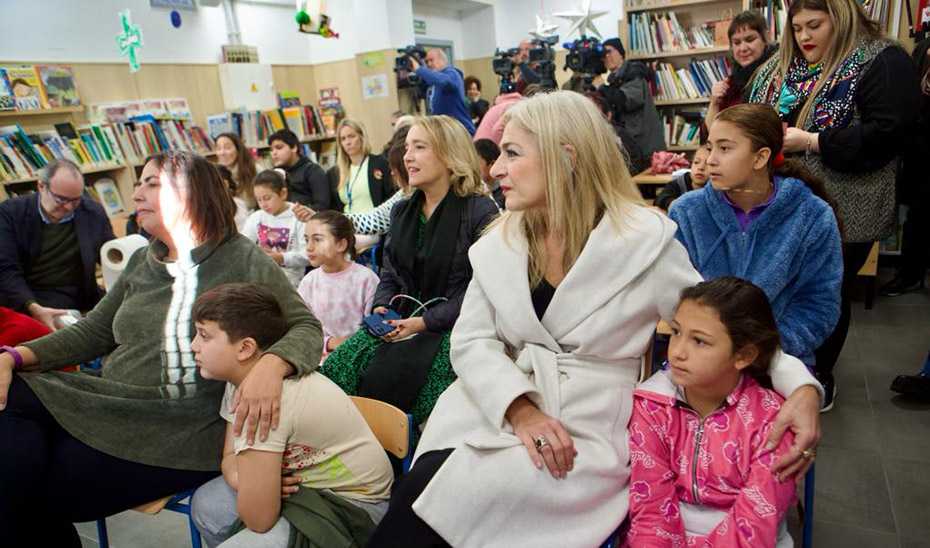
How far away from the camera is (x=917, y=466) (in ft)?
6.93

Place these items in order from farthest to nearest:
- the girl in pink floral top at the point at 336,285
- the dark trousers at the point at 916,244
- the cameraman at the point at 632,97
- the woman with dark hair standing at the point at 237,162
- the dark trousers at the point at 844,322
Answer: the cameraman at the point at 632,97 → the woman with dark hair standing at the point at 237,162 → the dark trousers at the point at 916,244 → the girl in pink floral top at the point at 336,285 → the dark trousers at the point at 844,322

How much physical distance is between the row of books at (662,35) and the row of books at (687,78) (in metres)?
0.13

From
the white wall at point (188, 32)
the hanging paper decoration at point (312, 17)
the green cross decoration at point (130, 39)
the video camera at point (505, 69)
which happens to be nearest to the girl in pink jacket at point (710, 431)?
the video camera at point (505, 69)

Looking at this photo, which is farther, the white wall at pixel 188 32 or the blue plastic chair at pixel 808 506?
the white wall at pixel 188 32

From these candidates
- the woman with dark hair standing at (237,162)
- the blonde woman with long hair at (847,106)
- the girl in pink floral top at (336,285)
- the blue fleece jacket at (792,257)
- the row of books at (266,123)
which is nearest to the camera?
the blue fleece jacket at (792,257)

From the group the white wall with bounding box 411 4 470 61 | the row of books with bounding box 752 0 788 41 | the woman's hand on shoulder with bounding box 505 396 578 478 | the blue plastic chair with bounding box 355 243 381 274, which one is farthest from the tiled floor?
the white wall with bounding box 411 4 470 61

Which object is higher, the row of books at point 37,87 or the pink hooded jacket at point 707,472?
the row of books at point 37,87

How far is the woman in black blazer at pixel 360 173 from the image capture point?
3850 millimetres

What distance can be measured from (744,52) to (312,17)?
387 centimetres

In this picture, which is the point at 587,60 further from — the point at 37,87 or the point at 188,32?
the point at 37,87

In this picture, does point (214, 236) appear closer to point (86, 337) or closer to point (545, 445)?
point (86, 337)

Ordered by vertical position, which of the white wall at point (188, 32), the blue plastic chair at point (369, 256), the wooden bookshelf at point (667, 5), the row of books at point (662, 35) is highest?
the white wall at point (188, 32)

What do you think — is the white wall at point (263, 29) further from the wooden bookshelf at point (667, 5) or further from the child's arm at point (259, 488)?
the child's arm at point (259, 488)

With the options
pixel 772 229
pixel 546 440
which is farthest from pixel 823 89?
pixel 546 440
